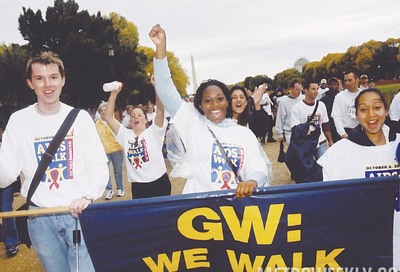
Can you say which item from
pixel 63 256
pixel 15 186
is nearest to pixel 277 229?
pixel 63 256

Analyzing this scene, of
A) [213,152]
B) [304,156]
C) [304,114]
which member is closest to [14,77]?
[304,114]

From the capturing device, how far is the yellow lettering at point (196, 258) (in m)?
2.44

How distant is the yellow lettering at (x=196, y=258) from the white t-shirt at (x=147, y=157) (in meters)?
2.08

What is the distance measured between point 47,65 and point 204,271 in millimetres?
1756

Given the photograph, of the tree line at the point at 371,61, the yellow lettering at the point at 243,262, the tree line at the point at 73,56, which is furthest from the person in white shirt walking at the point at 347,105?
the tree line at the point at 371,61

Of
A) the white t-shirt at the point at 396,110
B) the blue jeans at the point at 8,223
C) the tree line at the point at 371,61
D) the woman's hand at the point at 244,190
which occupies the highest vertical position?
the tree line at the point at 371,61

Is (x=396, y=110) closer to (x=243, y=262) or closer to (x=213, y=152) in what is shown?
(x=213, y=152)

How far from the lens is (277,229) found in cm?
239

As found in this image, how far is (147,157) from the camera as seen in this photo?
4473mm

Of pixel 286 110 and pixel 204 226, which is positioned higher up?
pixel 286 110

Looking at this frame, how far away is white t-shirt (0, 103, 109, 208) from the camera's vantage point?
245 centimetres

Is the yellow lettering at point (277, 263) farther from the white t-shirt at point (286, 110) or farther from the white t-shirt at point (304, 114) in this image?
the white t-shirt at point (286, 110)

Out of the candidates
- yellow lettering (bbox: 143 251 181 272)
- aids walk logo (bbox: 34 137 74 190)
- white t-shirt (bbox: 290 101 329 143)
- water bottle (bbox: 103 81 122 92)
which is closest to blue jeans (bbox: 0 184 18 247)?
water bottle (bbox: 103 81 122 92)

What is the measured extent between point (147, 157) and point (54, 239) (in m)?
2.03
